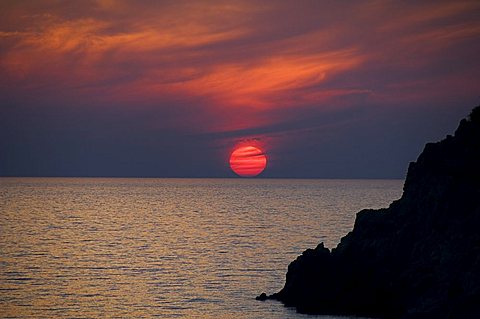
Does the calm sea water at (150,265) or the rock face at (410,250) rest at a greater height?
the rock face at (410,250)

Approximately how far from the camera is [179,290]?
201ft

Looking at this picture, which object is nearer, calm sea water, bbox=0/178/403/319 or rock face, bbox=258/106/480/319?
rock face, bbox=258/106/480/319

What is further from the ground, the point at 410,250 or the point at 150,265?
the point at 410,250

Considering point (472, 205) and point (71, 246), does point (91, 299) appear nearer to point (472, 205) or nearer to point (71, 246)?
point (472, 205)

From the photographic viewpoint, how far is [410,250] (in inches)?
2014

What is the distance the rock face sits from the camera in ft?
153

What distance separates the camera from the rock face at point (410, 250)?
4656 cm

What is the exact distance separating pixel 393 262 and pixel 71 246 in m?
56.9

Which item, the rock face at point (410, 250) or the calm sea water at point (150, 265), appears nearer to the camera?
the rock face at point (410, 250)

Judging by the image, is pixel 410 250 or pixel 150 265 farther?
pixel 150 265

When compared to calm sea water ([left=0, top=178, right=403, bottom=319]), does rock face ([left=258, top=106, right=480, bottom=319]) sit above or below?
above

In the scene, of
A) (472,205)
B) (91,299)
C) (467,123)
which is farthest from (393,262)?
(91,299)

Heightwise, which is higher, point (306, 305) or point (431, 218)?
point (431, 218)

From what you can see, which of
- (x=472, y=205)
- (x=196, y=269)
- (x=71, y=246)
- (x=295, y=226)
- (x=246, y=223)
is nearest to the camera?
(x=472, y=205)
